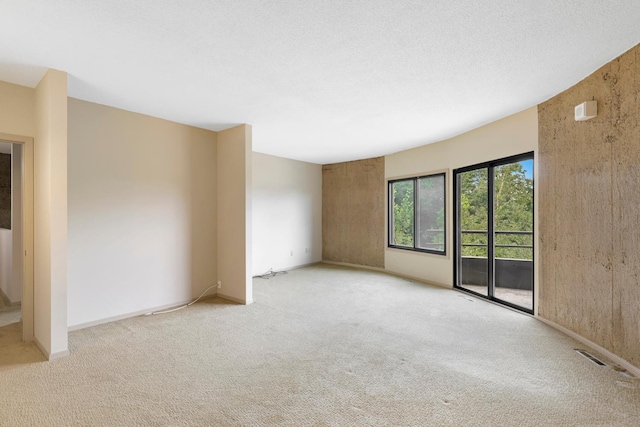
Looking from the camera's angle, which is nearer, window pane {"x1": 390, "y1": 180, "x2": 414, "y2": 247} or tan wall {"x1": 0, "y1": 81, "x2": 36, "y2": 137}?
tan wall {"x1": 0, "y1": 81, "x2": 36, "y2": 137}

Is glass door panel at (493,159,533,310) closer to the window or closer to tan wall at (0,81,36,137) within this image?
the window

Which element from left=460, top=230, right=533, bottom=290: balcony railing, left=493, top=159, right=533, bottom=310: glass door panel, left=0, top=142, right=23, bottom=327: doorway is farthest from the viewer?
left=460, top=230, right=533, bottom=290: balcony railing

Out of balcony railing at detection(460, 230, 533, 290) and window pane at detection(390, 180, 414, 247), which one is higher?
window pane at detection(390, 180, 414, 247)

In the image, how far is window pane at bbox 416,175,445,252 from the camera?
5250 mm

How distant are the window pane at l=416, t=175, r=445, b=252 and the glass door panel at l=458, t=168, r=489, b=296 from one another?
378 millimetres

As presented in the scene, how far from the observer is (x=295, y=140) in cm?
504

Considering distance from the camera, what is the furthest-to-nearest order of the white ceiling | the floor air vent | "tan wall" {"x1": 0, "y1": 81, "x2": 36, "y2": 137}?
"tan wall" {"x1": 0, "y1": 81, "x2": 36, "y2": 137} < the floor air vent < the white ceiling

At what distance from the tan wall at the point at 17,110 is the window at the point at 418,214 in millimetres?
5482

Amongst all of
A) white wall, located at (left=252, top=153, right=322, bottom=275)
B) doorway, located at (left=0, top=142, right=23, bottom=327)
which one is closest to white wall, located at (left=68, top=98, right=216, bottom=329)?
doorway, located at (left=0, top=142, right=23, bottom=327)

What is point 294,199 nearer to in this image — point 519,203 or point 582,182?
point 519,203

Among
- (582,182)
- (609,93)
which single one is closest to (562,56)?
(609,93)

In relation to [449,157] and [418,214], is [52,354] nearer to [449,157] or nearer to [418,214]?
[418,214]

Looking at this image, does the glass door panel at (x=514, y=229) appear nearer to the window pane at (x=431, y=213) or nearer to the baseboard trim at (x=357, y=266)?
the window pane at (x=431, y=213)

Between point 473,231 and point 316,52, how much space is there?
3.85 meters
